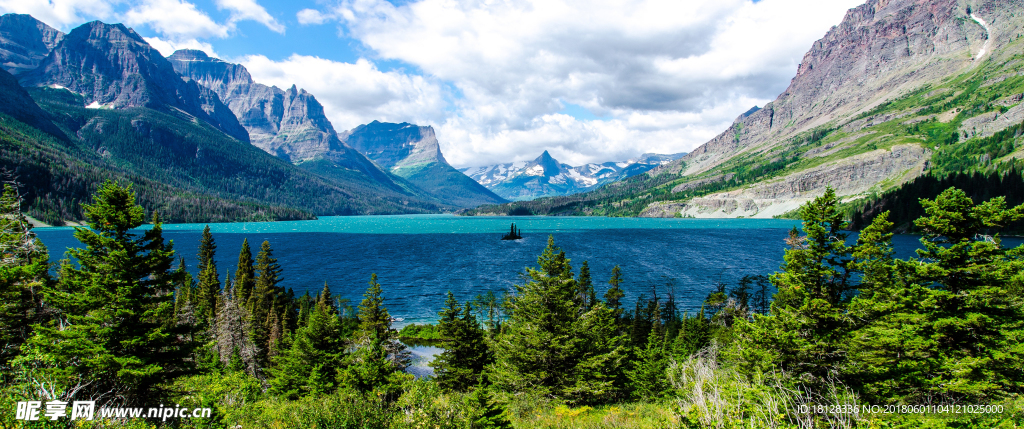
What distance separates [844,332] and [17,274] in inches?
1685

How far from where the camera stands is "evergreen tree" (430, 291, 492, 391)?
33.2 meters

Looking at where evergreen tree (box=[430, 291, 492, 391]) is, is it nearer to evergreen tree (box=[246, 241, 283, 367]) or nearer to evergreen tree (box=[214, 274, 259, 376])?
evergreen tree (box=[214, 274, 259, 376])

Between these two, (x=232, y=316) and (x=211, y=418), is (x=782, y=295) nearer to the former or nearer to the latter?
(x=211, y=418)

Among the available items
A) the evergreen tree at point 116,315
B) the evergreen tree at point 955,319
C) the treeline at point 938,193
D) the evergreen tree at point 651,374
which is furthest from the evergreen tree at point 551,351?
the treeline at point 938,193

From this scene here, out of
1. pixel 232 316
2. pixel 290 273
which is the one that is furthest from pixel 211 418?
pixel 290 273

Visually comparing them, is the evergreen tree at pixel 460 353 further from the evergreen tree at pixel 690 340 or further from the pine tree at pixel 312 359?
the evergreen tree at pixel 690 340

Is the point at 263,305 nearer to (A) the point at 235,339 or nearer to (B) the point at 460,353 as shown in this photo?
(A) the point at 235,339

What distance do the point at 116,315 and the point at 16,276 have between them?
27.3 ft

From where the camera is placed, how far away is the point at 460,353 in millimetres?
34531

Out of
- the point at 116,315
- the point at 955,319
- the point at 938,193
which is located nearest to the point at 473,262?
the point at 116,315

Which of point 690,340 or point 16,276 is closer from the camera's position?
point 16,276

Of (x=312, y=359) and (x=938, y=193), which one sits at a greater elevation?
(x=938, y=193)

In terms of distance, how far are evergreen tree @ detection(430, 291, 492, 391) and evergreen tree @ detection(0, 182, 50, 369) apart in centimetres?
2483

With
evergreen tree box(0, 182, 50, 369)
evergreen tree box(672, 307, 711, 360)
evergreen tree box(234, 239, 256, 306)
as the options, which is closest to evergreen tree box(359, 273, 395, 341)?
evergreen tree box(0, 182, 50, 369)
